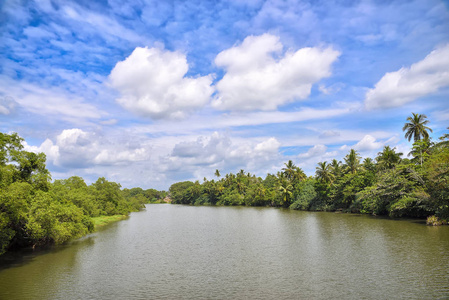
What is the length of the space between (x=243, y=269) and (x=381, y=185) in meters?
38.7

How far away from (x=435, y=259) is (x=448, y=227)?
1960 centimetres

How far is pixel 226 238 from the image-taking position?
3625 centimetres

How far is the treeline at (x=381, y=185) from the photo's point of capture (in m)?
40.0

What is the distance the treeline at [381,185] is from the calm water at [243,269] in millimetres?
8602

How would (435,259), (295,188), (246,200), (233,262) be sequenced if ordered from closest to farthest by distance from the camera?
(435,259), (233,262), (295,188), (246,200)

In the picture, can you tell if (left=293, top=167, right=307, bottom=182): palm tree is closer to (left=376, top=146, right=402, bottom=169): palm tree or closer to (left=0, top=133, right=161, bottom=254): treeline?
(left=376, top=146, right=402, bottom=169): palm tree

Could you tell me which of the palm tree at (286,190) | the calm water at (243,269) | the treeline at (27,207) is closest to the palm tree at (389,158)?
the calm water at (243,269)

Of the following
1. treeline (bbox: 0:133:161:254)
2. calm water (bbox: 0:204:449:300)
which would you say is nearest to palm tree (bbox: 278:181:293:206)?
calm water (bbox: 0:204:449:300)

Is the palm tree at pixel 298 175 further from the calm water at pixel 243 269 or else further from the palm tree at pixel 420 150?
the calm water at pixel 243 269

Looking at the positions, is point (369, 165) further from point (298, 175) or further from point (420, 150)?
point (298, 175)

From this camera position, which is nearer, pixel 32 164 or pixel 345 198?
pixel 32 164

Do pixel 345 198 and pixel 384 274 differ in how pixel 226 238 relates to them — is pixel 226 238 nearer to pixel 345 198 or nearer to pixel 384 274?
pixel 384 274

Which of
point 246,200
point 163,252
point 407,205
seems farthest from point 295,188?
point 163,252

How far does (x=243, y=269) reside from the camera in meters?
21.9
